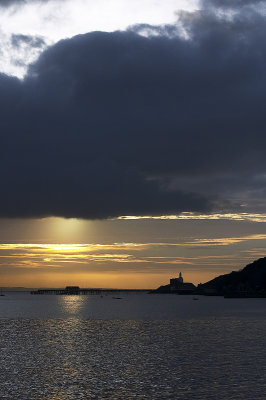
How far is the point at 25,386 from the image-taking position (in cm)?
5331

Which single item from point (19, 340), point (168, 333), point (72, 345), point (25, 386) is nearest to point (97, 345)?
point (72, 345)

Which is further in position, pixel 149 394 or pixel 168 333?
pixel 168 333

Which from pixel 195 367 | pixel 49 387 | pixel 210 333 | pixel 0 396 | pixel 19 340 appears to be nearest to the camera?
pixel 0 396

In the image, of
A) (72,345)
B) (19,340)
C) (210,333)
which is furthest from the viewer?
(210,333)

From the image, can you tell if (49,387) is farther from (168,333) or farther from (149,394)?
(168,333)

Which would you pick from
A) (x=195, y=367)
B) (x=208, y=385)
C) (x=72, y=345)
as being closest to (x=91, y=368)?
(x=195, y=367)

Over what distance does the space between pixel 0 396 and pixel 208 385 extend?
1907cm

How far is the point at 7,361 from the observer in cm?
7188

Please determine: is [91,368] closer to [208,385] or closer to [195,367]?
[195,367]

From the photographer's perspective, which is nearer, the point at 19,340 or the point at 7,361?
the point at 7,361

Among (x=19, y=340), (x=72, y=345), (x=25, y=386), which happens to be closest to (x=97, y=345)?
(x=72, y=345)

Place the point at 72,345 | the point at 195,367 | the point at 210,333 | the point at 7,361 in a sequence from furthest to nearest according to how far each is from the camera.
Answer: the point at 210,333, the point at 72,345, the point at 7,361, the point at 195,367

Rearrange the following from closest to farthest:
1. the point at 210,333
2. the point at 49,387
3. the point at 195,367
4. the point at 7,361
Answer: the point at 49,387, the point at 195,367, the point at 7,361, the point at 210,333

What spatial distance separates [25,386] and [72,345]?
3903cm
